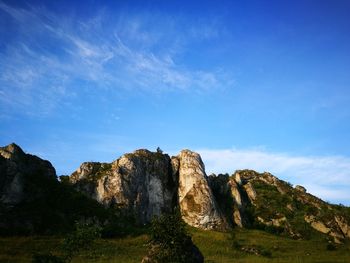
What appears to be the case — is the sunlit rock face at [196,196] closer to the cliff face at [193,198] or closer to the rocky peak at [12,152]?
the cliff face at [193,198]

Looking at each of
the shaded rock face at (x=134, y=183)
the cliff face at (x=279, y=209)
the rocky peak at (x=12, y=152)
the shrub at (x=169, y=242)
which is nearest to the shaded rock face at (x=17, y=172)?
the rocky peak at (x=12, y=152)

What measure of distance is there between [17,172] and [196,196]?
4014 centimetres

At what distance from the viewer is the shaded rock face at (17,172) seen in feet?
210

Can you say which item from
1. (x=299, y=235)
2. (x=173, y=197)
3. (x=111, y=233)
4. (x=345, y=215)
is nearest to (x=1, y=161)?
(x=111, y=233)

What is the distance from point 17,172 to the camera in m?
67.4

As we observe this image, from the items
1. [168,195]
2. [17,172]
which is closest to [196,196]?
[168,195]

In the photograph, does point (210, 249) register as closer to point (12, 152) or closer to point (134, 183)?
point (134, 183)

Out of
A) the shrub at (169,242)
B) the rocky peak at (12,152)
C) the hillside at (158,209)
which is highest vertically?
the rocky peak at (12,152)

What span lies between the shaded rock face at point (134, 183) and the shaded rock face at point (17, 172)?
12609mm

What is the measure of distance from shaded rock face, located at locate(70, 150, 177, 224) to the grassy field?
13.6 meters

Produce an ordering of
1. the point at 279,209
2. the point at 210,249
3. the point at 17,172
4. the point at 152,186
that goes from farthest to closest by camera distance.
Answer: the point at 279,209, the point at 152,186, the point at 17,172, the point at 210,249

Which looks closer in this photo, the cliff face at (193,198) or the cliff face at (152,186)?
the cliff face at (152,186)

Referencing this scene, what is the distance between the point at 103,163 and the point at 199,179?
2505cm

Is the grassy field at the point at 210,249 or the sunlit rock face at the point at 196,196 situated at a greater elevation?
the sunlit rock face at the point at 196,196
